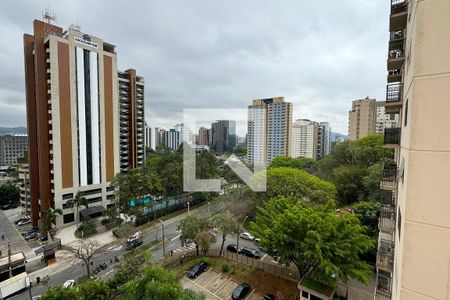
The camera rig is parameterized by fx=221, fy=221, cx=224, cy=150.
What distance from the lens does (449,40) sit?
11.6 ft

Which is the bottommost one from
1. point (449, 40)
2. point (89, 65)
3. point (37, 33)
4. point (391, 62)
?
point (449, 40)

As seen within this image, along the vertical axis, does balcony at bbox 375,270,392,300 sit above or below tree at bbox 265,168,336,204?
below

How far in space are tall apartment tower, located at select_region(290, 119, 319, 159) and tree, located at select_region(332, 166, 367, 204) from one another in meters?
36.4

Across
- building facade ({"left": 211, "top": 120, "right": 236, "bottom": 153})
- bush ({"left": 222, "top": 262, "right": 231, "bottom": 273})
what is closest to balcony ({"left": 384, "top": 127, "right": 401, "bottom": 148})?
bush ({"left": 222, "top": 262, "right": 231, "bottom": 273})

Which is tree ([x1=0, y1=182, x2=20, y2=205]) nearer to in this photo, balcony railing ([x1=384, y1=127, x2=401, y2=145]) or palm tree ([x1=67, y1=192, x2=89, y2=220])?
palm tree ([x1=67, y1=192, x2=89, y2=220])

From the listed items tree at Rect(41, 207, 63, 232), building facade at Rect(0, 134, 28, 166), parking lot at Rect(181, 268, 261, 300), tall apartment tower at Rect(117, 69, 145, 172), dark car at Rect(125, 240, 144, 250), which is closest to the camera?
parking lot at Rect(181, 268, 261, 300)

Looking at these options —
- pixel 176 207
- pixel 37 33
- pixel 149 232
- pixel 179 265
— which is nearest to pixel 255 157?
pixel 176 207

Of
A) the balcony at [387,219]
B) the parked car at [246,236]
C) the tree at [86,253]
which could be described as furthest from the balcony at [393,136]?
the tree at [86,253]

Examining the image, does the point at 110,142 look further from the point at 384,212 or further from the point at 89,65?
the point at 384,212

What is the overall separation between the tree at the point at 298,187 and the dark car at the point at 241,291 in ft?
28.8

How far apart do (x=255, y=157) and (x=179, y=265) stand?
2153 centimetres

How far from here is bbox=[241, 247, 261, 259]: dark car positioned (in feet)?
55.3

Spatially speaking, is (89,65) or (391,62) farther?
(89,65)

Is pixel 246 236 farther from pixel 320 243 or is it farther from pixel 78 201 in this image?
pixel 78 201
